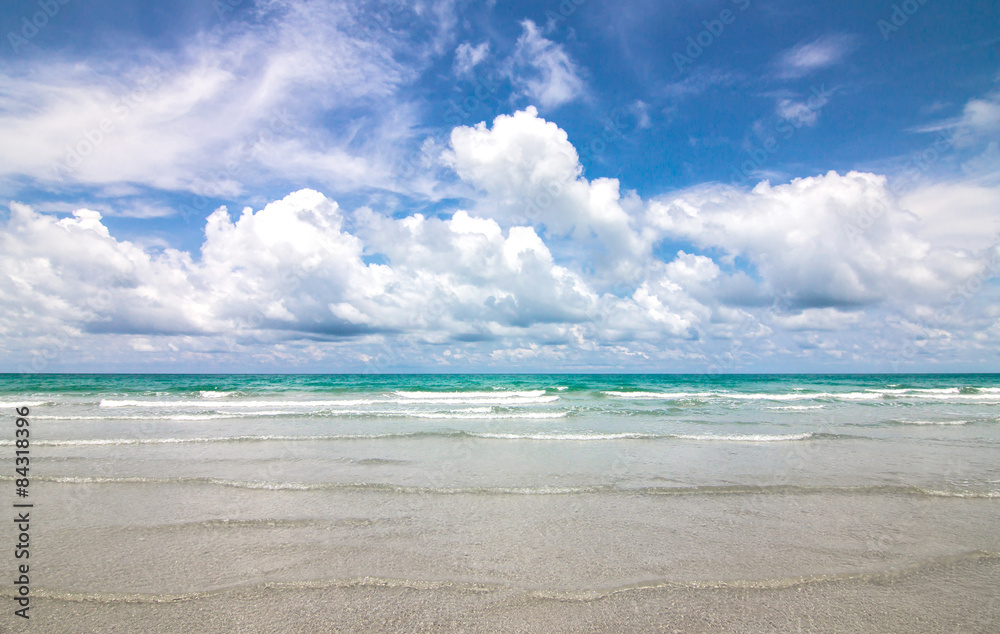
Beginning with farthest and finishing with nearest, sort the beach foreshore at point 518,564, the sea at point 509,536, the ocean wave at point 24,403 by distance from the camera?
the ocean wave at point 24,403
the sea at point 509,536
the beach foreshore at point 518,564

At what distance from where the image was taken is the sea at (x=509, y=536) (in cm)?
445

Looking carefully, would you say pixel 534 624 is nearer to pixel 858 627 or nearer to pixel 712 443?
pixel 858 627

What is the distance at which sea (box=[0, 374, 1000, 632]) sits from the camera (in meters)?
4.45

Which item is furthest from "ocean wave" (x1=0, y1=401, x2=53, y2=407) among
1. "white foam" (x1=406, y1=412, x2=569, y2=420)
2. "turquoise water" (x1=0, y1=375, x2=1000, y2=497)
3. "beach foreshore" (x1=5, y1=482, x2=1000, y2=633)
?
"beach foreshore" (x1=5, y1=482, x2=1000, y2=633)

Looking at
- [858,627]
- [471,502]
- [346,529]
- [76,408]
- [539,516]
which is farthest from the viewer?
[76,408]

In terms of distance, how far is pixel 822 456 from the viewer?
12000mm

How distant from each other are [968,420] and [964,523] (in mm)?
19373

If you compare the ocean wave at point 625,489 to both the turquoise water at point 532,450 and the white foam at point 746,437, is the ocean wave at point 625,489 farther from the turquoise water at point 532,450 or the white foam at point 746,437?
the white foam at point 746,437

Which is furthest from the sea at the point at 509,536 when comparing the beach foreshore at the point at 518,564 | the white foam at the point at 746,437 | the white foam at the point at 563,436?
Result: the white foam at the point at 563,436

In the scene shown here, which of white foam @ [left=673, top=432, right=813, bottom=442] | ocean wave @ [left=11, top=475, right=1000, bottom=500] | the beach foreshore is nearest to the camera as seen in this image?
the beach foreshore

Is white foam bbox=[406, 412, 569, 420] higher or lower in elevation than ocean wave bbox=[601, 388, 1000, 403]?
higher

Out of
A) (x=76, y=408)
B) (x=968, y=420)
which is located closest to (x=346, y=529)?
(x=968, y=420)

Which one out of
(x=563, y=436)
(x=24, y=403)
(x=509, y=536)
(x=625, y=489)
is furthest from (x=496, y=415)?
(x=24, y=403)

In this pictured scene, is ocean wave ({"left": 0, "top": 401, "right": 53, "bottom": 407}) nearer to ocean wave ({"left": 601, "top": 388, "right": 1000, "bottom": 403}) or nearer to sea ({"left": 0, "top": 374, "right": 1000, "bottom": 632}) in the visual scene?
sea ({"left": 0, "top": 374, "right": 1000, "bottom": 632})
